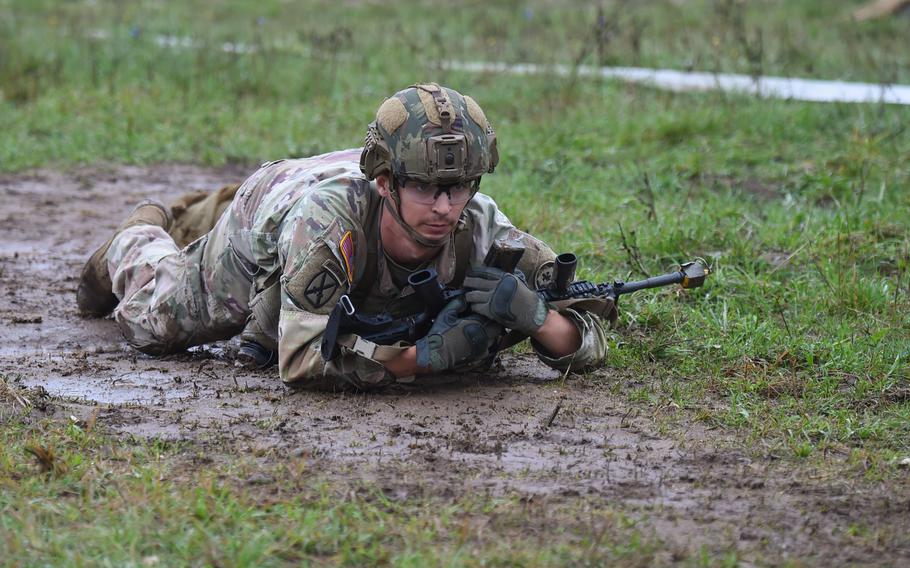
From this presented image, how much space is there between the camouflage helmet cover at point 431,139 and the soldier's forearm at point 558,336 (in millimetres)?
569

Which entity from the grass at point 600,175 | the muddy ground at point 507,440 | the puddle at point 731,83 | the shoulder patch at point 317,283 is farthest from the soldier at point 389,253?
the puddle at point 731,83

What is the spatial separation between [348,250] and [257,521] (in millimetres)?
1225

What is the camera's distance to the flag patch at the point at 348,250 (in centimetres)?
412

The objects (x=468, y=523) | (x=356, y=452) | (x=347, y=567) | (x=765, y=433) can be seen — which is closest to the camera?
(x=347, y=567)

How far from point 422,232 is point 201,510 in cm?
136

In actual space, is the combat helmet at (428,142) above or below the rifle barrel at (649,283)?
above

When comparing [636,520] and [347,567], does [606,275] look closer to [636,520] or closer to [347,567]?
[636,520]

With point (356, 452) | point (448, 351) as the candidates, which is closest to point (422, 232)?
point (448, 351)

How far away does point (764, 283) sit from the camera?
18.2ft

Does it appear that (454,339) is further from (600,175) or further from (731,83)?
(731,83)

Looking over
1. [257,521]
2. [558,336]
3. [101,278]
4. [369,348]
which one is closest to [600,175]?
[101,278]

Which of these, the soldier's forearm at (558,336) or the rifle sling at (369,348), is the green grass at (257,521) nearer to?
the rifle sling at (369,348)

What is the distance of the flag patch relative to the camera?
4117mm

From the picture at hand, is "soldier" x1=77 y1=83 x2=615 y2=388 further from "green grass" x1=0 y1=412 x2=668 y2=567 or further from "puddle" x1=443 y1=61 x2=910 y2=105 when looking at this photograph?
"puddle" x1=443 y1=61 x2=910 y2=105
